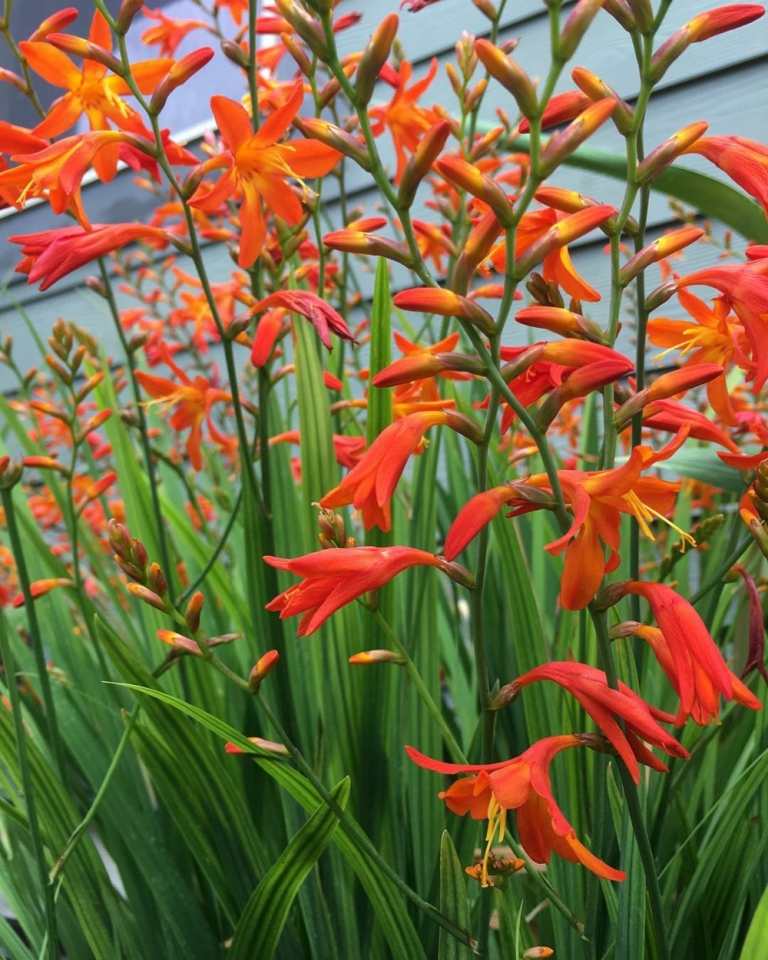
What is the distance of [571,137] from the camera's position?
54 centimetres

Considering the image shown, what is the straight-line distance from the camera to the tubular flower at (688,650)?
0.49 metres

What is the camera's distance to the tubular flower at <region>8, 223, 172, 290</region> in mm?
747

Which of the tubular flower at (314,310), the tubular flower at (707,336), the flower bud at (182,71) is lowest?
the tubular flower at (707,336)

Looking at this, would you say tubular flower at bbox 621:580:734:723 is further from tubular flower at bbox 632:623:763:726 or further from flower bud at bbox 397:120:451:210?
flower bud at bbox 397:120:451:210

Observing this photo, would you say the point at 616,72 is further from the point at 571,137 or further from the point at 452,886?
the point at 452,886

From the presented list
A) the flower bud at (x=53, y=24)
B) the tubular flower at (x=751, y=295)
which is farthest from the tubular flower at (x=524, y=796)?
the flower bud at (x=53, y=24)

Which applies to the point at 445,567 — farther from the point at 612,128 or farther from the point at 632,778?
the point at 612,128

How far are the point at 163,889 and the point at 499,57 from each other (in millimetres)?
782

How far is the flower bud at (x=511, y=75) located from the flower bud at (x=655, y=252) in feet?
0.41

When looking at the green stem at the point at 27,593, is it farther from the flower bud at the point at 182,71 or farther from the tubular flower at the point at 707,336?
the tubular flower at the point at 707,336

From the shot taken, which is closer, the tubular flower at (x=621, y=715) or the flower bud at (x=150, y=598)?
the tubular flower at (x=621, y=715)

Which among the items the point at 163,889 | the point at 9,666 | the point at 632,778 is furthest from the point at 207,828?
the point at 632,778

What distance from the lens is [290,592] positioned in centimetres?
58

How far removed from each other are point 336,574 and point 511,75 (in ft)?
0.98
